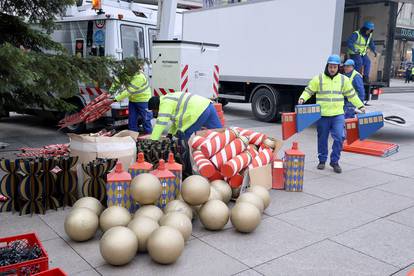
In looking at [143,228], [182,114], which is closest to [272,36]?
[182,114]

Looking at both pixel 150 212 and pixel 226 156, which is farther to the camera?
pixel 226 156

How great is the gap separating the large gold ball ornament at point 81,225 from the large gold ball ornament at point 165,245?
0.66 metres

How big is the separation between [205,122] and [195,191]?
6.46 feet

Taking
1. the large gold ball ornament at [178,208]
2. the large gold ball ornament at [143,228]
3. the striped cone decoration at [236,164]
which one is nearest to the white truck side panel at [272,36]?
the striped cone decoration at [236,164]

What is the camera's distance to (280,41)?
11539mm

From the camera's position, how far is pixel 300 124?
6816 mm

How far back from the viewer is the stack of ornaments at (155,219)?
139 inches

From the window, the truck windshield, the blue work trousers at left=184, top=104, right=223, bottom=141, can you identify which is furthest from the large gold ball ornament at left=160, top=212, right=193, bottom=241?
the truck windshield

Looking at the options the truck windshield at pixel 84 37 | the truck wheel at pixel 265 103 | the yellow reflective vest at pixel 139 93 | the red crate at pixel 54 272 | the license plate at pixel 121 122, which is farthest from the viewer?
the truck wheel at pixel 265 103

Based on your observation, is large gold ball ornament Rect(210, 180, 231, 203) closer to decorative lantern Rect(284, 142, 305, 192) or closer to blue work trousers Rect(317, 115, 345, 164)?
decorative lantern Rect(284, 142, 305, 192)

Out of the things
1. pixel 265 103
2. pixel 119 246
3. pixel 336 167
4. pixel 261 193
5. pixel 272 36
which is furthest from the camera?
pixel 265 103

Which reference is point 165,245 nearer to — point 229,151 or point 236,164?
point 236,164

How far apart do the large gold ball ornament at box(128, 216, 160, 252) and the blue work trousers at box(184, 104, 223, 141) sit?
228 cm

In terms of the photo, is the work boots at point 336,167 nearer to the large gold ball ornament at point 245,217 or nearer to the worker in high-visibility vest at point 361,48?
the large gold ball ornament at point 245,217
